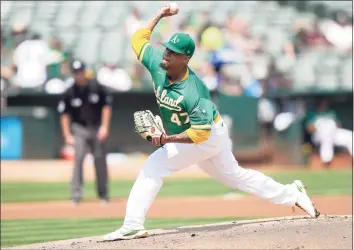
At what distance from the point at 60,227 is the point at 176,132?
322 centimetres

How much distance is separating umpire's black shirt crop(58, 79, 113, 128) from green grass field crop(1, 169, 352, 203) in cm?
144

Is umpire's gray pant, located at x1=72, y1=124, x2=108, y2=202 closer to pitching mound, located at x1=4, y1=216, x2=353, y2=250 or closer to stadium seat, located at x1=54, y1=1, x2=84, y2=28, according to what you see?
pitching mound, located at x1=4, y1=216, x2=353, y2=250

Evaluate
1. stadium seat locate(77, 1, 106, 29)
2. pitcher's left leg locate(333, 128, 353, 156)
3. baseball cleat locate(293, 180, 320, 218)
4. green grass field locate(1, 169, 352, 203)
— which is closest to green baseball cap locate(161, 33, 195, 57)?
baseball cleat locate(293, 180, 320, 218)

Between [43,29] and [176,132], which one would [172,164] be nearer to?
[176,132]

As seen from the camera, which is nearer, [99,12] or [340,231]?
[340,231]

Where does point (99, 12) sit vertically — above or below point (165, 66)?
above

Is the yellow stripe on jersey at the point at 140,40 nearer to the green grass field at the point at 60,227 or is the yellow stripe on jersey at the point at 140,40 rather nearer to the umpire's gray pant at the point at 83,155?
the green grass field at the point at 60,227

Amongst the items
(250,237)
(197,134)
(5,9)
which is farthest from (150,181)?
(5,9)

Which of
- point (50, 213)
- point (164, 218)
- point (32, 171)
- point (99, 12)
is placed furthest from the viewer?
point (99, 12)

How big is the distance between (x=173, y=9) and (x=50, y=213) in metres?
4.81

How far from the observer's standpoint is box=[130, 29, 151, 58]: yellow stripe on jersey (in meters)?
6.75

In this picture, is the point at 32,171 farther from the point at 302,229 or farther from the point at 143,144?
the point at 302,229

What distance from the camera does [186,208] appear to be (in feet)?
36.2

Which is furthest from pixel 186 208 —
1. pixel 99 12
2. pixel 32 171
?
pixel 99 12
